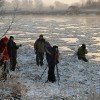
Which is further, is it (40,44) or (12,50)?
(40,44)

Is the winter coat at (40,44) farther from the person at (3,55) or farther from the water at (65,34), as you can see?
the person at (3,55)

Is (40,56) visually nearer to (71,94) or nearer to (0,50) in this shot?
(0,50)

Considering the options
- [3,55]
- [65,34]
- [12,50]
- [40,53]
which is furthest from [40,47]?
[65,34]

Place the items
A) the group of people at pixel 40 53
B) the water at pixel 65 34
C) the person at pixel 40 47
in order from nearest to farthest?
the group of people at pixel 40 53 < the person at pixel 40 47 < the water at pixel 65 34

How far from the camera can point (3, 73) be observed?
11797mm

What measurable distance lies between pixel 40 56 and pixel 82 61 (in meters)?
3.24

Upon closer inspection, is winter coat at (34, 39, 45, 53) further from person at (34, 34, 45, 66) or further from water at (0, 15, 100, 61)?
water at (0, 15, 100, 61)

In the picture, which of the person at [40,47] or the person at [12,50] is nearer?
the person at [12,50]

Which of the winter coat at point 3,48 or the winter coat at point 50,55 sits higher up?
the winter coat at point 3,48

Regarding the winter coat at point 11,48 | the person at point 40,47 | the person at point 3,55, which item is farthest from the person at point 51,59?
the person at point 40,47

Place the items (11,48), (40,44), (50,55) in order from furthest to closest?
1. (40,44)
2. (11,48)
3. (50,55)

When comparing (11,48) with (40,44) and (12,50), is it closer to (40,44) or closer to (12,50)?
(12,50)

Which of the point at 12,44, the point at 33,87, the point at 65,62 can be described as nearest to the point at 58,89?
the point at 33,87

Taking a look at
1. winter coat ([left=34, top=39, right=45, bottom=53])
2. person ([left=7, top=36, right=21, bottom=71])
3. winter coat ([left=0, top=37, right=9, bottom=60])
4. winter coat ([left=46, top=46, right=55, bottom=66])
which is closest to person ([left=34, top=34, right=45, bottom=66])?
winter coat ([left=34, top=39, right=45, bottom=53])
